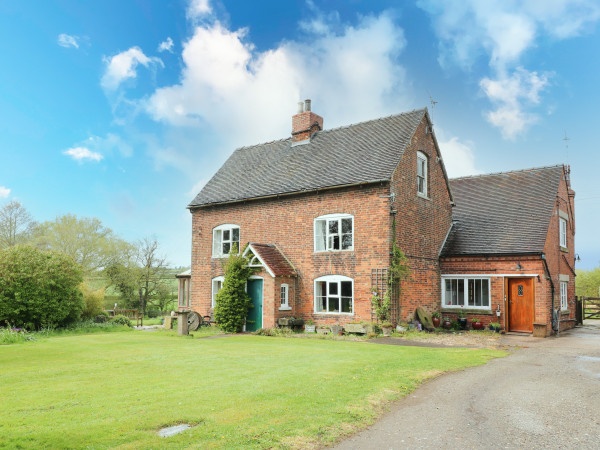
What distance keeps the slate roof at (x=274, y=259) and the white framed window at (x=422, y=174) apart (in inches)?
278

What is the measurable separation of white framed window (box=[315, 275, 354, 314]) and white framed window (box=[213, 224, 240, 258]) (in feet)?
18.5

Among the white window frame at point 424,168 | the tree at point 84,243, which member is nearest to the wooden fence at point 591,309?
the white window frame at point 424,168

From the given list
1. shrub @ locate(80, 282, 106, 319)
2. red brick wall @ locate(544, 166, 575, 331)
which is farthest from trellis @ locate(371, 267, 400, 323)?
shrub @ locate(80, 282, 106, 319)

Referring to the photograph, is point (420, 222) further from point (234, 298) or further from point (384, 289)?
point (234, 298)

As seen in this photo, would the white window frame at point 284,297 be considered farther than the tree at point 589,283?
No

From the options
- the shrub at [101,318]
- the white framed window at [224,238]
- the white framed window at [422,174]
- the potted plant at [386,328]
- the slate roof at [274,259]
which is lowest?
the shrub at [101,318]

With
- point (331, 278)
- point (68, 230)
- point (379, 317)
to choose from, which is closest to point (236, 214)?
point (331, 278)

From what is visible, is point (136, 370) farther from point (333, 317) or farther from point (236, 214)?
point (236, 214)

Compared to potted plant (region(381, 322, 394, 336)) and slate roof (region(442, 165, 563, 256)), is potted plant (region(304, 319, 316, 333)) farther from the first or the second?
slate roof (region(442, 165, 563, 256))

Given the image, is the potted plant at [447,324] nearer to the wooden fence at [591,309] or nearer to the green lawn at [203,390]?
the green lawn at [203,390]

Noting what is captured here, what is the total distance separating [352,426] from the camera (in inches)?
265

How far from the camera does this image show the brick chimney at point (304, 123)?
86.1 ft

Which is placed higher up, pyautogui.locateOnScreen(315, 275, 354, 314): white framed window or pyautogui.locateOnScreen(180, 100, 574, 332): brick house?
pyautogui.locateOnScreen(180, 100, 574, 332): brick house

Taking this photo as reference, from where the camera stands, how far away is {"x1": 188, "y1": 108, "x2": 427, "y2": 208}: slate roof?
2105 cm
